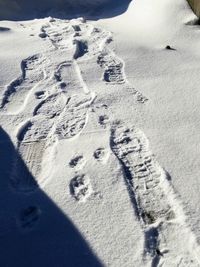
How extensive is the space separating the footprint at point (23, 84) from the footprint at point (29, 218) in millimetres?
1046

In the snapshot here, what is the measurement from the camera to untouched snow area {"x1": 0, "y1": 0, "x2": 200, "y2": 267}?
195 centimetres

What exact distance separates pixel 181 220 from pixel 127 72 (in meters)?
1.75

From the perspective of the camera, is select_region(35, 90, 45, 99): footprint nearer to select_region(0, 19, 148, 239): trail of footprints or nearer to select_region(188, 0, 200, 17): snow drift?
select_region(0, 19, 148, 239): trail of footprints

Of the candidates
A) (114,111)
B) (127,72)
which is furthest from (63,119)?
(127,72)

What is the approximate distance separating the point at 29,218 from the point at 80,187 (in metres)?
0.33

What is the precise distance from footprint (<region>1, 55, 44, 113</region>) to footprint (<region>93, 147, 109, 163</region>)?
2.56ft

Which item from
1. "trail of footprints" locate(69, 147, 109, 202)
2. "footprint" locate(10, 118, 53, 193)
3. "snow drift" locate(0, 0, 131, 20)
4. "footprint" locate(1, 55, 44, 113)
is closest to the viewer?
"trail of footprints" locate(69, 147, 109, 202)

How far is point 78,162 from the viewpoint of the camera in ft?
8.13

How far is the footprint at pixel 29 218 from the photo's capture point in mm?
2051

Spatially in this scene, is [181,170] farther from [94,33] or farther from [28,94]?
[94,33]

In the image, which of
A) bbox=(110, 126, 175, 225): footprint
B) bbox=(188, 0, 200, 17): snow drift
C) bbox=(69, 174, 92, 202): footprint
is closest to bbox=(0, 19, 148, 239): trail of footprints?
bbox=(69, 174, 92, 202): footprint

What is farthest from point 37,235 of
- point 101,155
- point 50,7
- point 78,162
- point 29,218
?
point 50,7

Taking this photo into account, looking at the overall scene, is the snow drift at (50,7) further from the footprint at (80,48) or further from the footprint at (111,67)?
the footprint at (111,67)

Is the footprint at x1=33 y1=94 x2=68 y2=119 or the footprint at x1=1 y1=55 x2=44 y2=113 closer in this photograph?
the footprint at x1=33 y1=94 x2=68 y2=119
